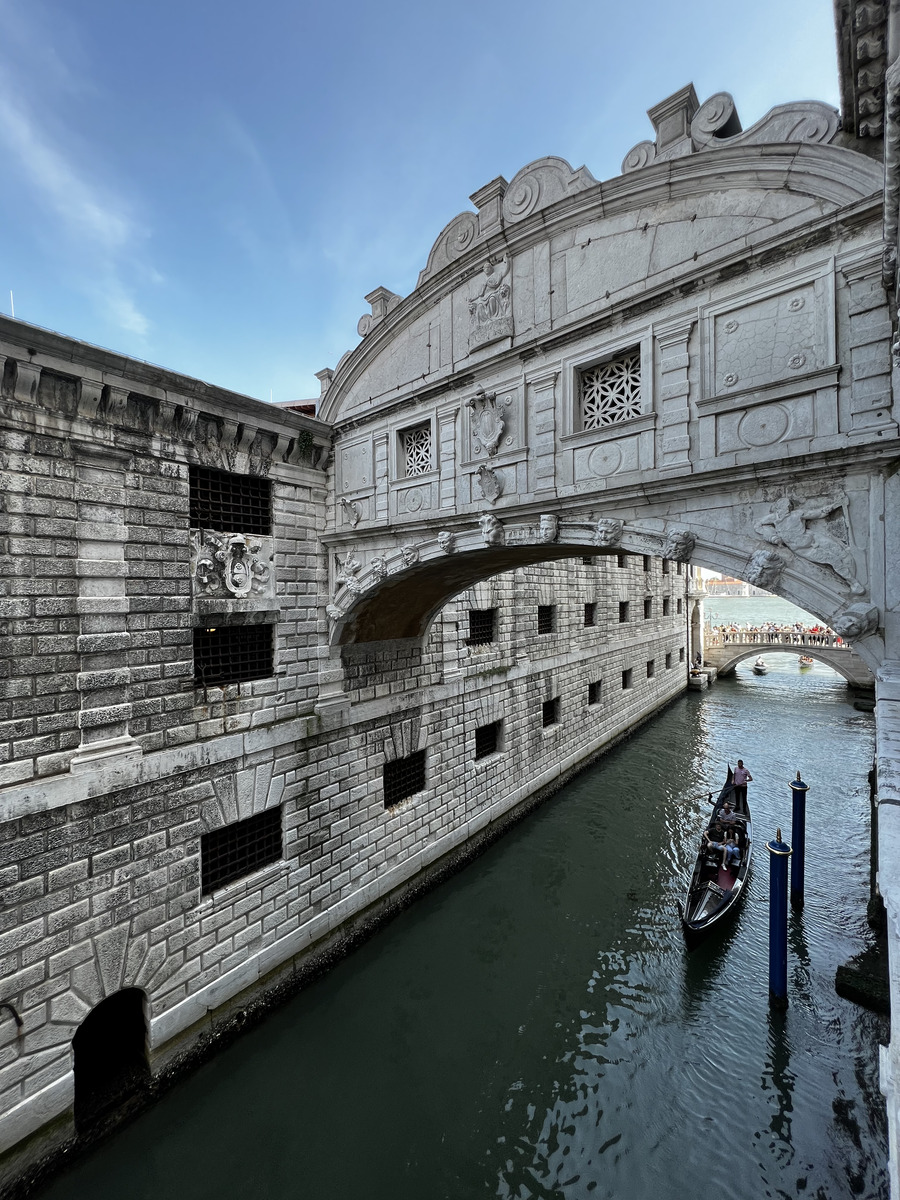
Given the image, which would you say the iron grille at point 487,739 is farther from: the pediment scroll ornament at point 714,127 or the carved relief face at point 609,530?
the pediment scroll ornament at point 714,127

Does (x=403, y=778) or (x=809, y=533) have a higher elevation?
(x=809, y=533)

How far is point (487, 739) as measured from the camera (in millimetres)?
11266

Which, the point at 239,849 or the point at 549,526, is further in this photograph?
the point at 239,849

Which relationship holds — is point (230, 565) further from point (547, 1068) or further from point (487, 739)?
point (547, 1068)

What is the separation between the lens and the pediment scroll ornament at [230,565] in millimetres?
6480

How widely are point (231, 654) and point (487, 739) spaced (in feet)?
20.0

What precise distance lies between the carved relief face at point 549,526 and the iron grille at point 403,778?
5157 millimetres

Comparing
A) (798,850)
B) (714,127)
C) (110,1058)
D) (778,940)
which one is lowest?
(110,1058)

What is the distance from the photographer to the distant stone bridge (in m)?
23.9

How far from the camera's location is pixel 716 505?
4.54 metres

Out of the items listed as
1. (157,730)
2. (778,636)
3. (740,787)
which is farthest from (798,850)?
(778,636)

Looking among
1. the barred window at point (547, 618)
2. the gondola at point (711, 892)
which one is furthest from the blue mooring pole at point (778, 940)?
the barred window at point (547, 618)

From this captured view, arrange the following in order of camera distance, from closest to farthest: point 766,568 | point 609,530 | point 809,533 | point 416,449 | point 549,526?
point 809,533
point 766,568
point 609,530
point 549,526
point 416,449

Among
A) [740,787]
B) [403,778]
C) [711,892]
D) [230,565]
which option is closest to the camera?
[230,565]
